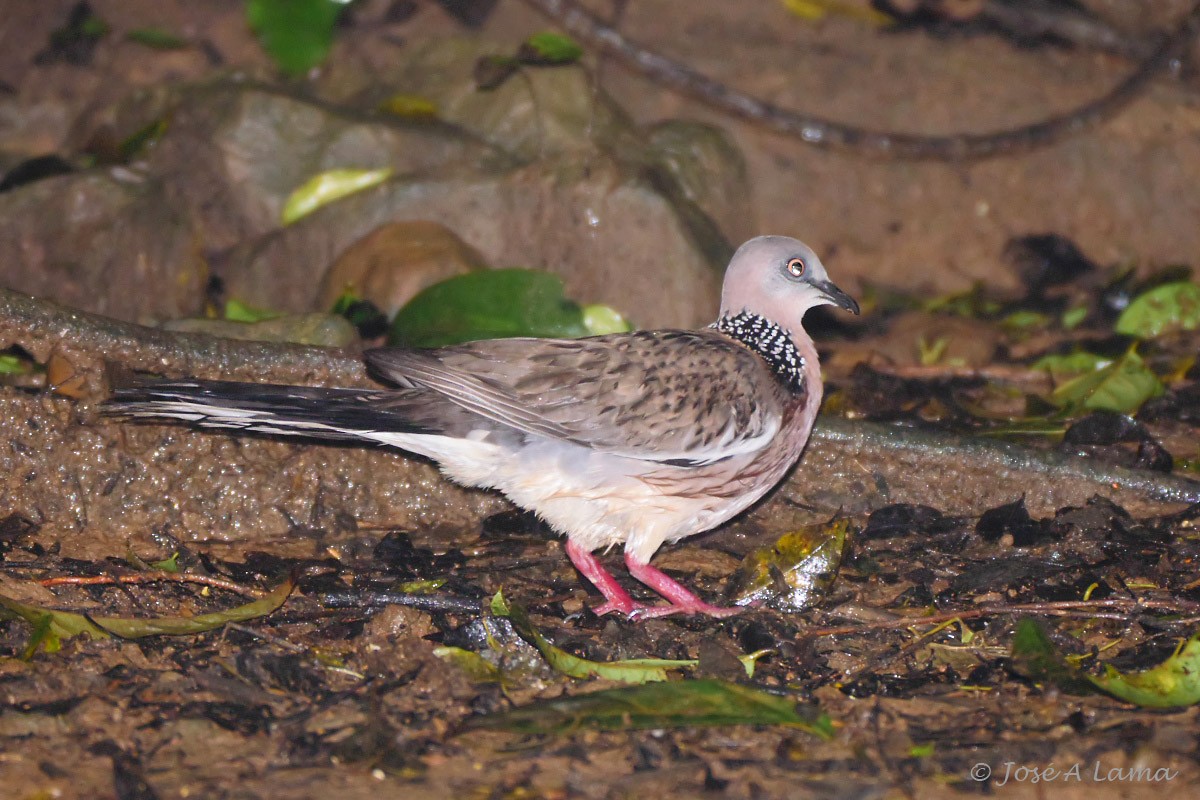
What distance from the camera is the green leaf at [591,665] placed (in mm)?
4125

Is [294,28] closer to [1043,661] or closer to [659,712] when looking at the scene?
[659,712]

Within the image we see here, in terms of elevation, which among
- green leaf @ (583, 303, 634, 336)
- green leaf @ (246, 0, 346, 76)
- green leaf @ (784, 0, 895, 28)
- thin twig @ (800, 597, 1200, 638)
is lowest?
thin twig @ (800, 597, 1200, 638)

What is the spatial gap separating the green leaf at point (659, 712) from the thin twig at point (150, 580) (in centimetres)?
125

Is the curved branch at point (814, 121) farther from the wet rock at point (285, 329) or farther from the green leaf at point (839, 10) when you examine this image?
the wet rock at point (285, 329)

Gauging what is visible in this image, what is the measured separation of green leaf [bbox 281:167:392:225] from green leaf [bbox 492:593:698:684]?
3.88 metres

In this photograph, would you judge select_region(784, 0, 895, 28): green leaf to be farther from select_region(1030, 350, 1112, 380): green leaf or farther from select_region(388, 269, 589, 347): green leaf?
select_region(388, 269, 589, 347): green leaf

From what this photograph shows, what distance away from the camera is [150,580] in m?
4.52

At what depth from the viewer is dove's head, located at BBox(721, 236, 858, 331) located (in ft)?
17.3

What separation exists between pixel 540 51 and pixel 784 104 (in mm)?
2052

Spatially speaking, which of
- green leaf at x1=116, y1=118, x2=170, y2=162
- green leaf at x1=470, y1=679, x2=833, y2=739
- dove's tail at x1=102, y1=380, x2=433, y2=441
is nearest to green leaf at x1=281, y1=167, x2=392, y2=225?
green leaf at x1=116, y1=118, x2=170, y2=162

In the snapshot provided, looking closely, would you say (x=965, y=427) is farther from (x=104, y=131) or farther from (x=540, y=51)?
(x=104, y=131)

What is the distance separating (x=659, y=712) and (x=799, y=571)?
1185 mm

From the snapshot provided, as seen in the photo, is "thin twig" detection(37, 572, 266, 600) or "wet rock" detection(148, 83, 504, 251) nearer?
"thin twig" detection(37, 572, 266, 600)

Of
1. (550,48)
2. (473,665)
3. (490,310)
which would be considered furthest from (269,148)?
(473,665)
